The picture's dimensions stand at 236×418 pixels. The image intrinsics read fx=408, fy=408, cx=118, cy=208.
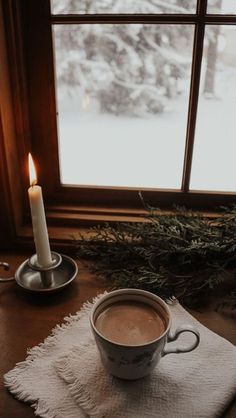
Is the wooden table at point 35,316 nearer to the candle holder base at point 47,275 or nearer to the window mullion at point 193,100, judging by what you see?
the candle holder base at point 47,275

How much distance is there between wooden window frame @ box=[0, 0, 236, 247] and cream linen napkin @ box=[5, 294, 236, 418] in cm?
32

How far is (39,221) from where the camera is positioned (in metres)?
0.70

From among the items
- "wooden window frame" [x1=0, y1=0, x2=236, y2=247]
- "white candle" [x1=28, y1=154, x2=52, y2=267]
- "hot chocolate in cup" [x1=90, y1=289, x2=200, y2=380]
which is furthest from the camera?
"wooden window frame" [x1=0, y1=0, x2=236, y2=247]

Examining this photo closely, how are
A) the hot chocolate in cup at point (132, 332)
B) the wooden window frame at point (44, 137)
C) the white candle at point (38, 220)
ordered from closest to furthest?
the hot chocolate in cup at point (132, 332) → the white candle at point (38, 220) → the wooden window frame at point (44, 137)

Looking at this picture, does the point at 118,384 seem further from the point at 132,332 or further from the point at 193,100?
the point at 193,100

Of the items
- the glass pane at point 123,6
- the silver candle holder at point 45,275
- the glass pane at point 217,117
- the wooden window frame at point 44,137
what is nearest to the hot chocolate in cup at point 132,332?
the silver candle holder at point 45,275

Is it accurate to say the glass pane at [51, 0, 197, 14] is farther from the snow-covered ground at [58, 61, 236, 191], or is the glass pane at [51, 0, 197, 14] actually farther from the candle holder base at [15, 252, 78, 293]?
the candle holder base at [15, 252, 78, 293]

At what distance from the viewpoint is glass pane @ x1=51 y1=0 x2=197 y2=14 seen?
779 mm

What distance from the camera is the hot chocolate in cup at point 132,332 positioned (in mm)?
547

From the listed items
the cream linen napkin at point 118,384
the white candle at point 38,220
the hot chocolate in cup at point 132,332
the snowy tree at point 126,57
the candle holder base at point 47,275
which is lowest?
the cream linen napkin at point 118,384

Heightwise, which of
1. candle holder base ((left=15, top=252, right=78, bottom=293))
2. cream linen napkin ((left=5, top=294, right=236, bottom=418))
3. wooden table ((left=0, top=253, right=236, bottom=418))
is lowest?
wooden table ((left=0, top=253, right=236, bottom=418))

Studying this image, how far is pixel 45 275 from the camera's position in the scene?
0.75 m

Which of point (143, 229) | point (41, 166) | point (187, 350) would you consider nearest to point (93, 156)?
point (41, 166)

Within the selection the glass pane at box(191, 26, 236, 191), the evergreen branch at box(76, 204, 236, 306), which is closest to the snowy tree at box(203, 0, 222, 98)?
the glass pane at box(191, 26, 236, 191)
